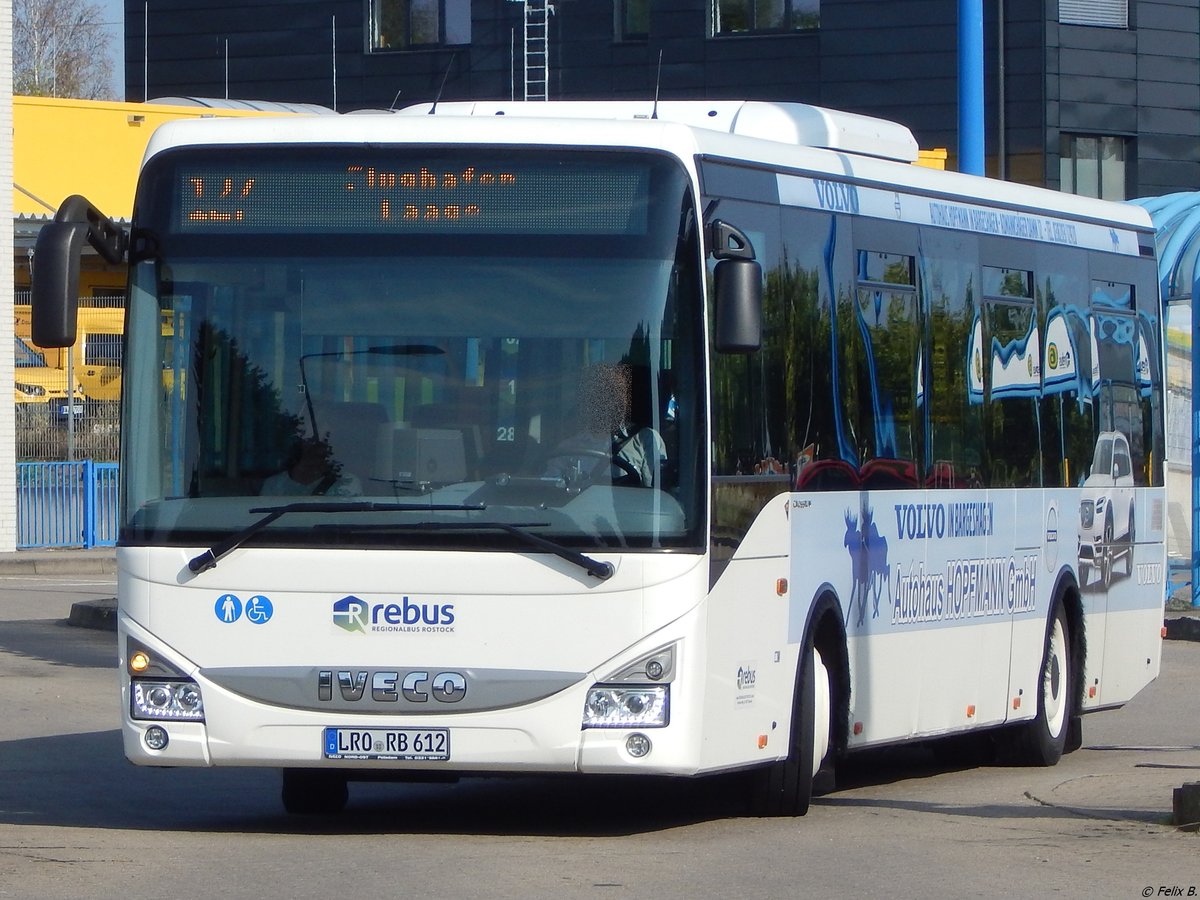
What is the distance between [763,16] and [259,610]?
141 ft

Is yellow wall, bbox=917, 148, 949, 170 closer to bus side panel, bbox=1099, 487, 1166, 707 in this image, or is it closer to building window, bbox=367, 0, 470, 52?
building window, bbox=367, 0, 470, 52

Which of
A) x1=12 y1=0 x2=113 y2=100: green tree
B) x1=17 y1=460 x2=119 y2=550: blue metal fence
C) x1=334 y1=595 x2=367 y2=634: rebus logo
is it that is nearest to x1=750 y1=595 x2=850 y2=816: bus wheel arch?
x1=334 y1=595 x2=367 y2=634: rebus logo

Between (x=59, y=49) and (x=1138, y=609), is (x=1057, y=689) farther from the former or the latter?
(x=59, y=49)

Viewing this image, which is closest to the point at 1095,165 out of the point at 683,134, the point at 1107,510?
the point at 1107,510

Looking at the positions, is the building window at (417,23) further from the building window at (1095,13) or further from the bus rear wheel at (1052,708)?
the bus rear wheel at (1052,708)

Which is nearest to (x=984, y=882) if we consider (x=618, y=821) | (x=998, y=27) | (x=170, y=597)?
(x=618, y=821)

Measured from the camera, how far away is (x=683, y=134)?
9242 millimetres

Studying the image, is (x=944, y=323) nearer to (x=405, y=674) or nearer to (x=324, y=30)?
(x=405, y=674)

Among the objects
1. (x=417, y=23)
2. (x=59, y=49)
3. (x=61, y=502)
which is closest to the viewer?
(x=61, y=502)

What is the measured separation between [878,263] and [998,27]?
38089 mm

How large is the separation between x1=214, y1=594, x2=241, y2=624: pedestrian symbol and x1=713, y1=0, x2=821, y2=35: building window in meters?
42.4

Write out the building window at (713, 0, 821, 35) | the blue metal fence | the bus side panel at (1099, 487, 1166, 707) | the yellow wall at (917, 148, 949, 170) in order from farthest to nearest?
the building window at (713, 0, 821, 35) → the yellow wall at (917, 148, 949, 170) → the blue metal fence → the bus side panel at (1099, 487, 1166, 707)

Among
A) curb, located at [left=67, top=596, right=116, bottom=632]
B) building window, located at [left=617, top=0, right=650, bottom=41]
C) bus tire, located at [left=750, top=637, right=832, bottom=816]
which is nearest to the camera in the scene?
bus tire, located at [left=750, top=637, right=832, bottom=816]

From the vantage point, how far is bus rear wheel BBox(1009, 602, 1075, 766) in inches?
517
